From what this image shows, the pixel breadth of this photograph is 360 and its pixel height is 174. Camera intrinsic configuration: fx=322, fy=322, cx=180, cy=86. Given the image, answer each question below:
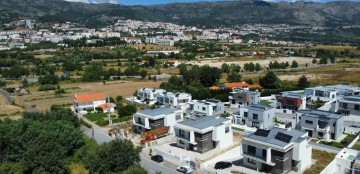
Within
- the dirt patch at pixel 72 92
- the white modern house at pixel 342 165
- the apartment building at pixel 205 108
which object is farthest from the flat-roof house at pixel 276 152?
the dirt patch at pixel 72 92

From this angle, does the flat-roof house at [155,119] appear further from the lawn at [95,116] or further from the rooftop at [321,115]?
the rooftop at [321,115]

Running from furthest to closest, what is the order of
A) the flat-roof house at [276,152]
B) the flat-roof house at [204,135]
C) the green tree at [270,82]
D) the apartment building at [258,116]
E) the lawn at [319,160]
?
the green tree at [270,82], the apartment building at [258,116], the flat-roof house at [204,135], the lawn at [319,160], the flat-roof house at [276,152]

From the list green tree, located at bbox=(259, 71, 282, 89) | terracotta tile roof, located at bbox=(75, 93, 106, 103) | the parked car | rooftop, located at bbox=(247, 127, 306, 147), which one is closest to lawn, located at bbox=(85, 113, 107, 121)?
terracotta tile roof, located at bbox=(75, 93, 106, 103)

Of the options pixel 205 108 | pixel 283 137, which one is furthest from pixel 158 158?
pixel 205 108

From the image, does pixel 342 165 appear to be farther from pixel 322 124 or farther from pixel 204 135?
pixel 204 135

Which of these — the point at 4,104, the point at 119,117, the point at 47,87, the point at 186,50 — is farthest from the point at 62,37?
the point at 119,117

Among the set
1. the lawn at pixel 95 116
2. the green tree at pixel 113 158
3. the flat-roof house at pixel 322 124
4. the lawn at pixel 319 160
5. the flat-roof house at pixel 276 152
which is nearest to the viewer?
the green tree at pixel 113 158
